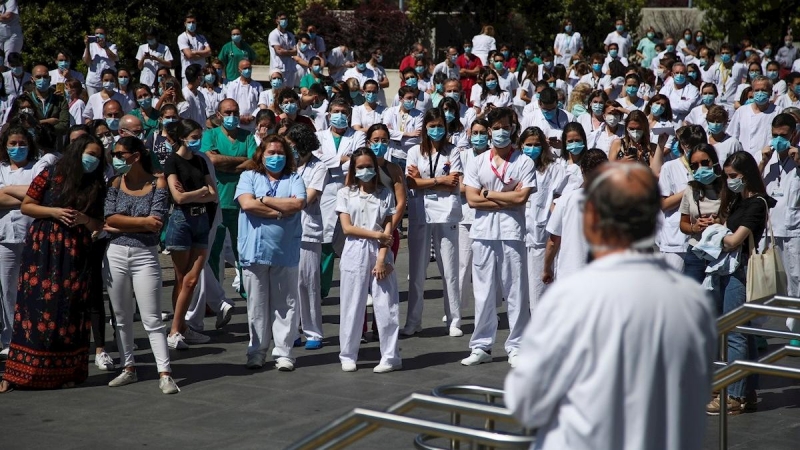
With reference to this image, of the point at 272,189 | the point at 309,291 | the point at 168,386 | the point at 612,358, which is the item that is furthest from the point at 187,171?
the point at 612,358

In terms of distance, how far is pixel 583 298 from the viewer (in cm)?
341

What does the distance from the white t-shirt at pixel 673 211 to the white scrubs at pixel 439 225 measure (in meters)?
2.10

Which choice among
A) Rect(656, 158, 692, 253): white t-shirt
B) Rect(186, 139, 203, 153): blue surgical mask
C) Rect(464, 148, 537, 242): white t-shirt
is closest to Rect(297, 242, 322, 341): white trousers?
Rect(186, 139, 203, 153): blue surgical mask

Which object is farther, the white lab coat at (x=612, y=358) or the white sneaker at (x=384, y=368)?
the white sneaker at (x=384, y=368)

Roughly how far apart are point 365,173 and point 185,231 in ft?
5.45

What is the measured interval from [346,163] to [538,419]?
27.1 ft

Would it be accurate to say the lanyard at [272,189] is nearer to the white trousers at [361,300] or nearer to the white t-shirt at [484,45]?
the white trousers at [361,300]

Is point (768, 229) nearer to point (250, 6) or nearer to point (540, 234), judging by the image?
point (540, 234)

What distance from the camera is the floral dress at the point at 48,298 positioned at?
8.87 m

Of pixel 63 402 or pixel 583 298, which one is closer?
pixel 583 298

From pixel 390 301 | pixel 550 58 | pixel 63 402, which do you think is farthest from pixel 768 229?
pixel 550 58

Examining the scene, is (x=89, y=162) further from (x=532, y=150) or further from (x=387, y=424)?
(x=387, y=424)

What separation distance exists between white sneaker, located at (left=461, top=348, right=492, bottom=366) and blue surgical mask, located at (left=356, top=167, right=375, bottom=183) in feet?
5.62

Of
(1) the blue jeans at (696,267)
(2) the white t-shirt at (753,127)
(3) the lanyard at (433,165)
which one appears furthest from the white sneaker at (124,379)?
(2) the white t-shirt at (753,127)
